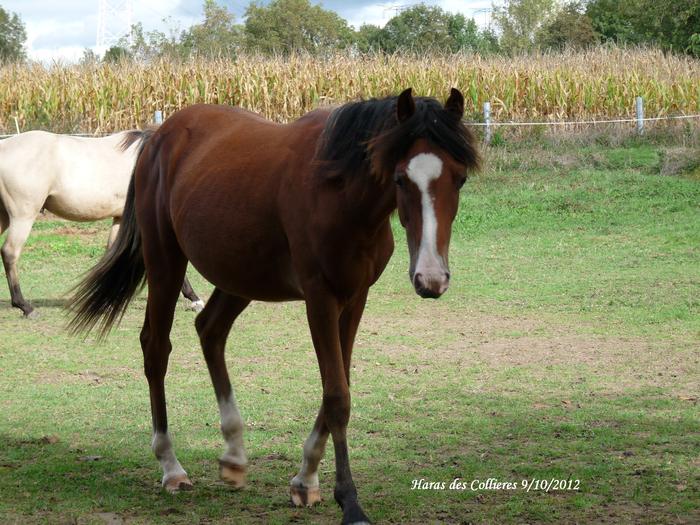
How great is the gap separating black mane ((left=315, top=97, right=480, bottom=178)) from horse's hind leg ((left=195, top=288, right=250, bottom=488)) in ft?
4.26

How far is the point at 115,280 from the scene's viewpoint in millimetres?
5379

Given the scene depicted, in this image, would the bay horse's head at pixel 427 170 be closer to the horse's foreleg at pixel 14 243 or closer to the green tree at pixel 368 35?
the horse's foreleg at pixel 14 243

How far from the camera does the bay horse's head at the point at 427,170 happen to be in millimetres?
3414

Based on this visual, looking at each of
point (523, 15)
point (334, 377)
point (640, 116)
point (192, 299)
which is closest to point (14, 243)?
point (192, 299)

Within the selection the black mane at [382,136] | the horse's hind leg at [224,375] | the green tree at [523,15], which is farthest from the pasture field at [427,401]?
the green tree at [523,15]

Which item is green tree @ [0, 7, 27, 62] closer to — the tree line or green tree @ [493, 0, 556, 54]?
the tree line

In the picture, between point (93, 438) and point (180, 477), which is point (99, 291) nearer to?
point (93, 438)

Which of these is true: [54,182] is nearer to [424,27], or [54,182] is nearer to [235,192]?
[235,192]

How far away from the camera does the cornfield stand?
19.1 metres

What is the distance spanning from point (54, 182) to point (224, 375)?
601 centimetres

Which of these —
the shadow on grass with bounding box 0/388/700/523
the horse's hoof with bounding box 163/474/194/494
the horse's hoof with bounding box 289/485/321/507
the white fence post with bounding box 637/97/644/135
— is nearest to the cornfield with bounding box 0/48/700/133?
the white fence post with bounding box 637/97/644/135

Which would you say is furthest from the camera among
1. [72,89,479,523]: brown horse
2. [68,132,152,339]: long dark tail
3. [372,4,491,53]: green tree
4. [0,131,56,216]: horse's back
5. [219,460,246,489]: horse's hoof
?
[372,4,491,53]: green tree

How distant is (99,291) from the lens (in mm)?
5367

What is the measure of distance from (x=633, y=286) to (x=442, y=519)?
632cm
